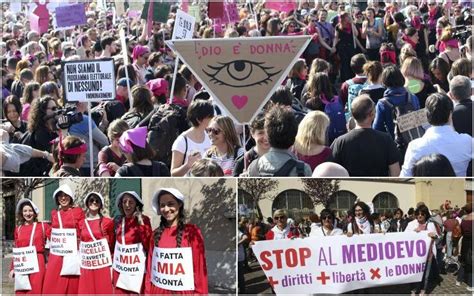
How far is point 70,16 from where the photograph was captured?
59.5 ft

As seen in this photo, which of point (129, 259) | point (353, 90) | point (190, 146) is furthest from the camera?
point (353, 90)

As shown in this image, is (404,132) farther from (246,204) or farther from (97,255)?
(97,255)

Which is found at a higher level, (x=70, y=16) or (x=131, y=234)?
(x=70, y=16)

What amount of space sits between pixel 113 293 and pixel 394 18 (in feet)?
46.9

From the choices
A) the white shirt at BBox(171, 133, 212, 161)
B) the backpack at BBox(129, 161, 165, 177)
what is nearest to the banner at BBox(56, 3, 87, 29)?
the white shirt at BBox(171, 133, 212, 161)

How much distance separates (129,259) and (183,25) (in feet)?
25.6

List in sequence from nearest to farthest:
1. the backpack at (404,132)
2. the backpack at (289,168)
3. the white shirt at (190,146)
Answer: the backpack at (289,168), the white shirt at (190,146), the backpack at (404,132)

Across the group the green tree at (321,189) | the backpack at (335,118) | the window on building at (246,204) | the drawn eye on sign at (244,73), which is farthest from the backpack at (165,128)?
the green tree at (321,189)

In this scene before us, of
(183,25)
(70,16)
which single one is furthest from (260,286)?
(70,16)

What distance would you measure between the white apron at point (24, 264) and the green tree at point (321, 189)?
5.07 ft

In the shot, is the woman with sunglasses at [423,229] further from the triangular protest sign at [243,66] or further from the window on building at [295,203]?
the triangular protest sign at [243,66]

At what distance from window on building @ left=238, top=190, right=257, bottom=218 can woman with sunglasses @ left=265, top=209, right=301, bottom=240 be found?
114 millimetres

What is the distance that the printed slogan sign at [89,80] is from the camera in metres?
9.39

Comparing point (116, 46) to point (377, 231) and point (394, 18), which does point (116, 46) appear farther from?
point (377, 231)
